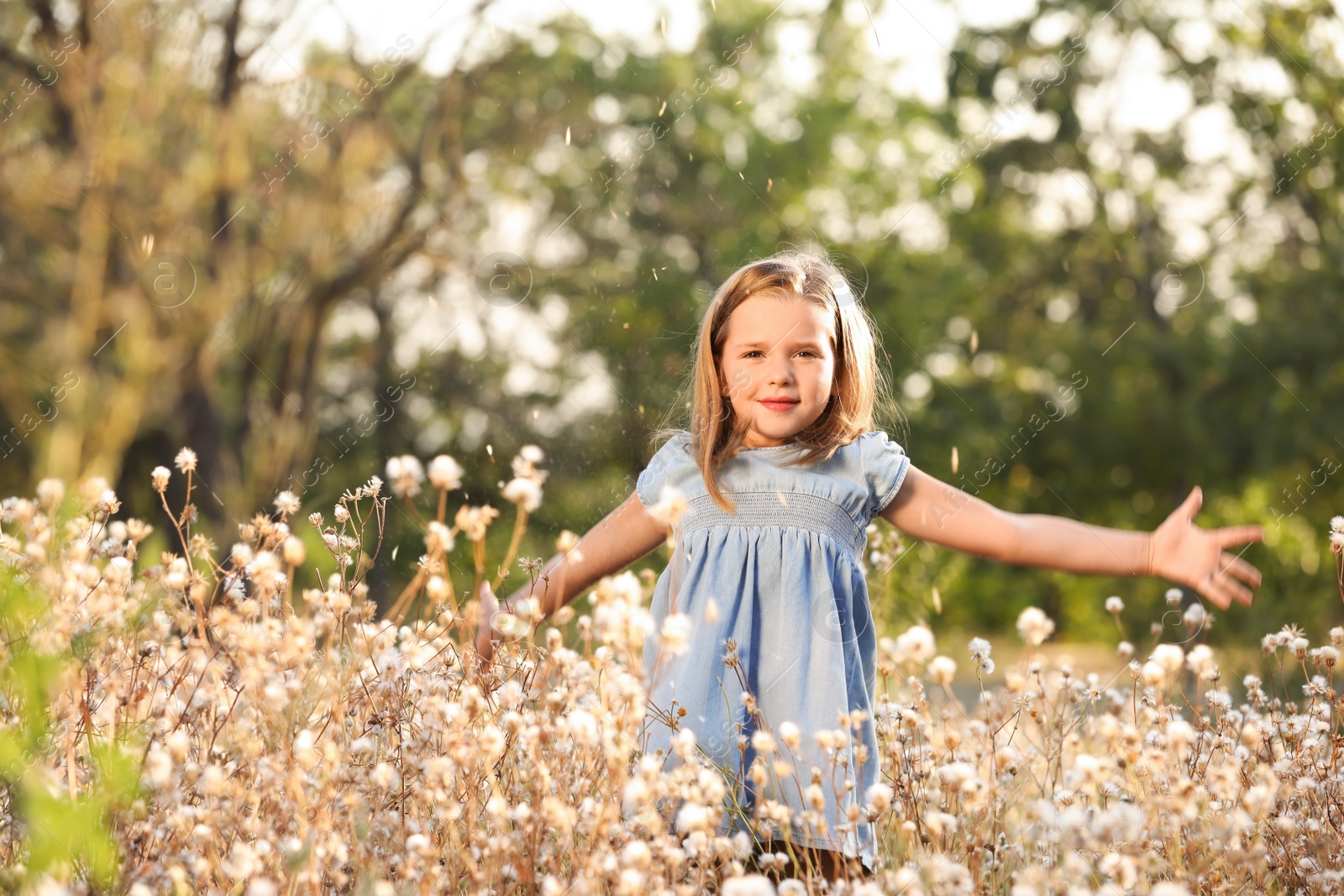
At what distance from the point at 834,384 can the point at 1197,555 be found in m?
0.91

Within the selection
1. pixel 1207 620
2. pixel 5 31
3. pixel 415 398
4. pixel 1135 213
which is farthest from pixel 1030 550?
pixel 415 398

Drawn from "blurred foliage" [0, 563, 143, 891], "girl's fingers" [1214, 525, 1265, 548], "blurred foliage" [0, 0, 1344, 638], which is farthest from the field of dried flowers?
"blurred foliage" [0, 0, 1344, 638]

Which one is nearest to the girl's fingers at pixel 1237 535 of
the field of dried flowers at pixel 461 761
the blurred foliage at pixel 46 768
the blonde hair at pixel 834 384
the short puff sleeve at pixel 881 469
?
the field of dried flowers at pixel 461 761

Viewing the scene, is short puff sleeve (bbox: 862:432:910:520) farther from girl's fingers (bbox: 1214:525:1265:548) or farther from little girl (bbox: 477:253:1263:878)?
girl's fingers (bbox: 1214:525:1265:548)

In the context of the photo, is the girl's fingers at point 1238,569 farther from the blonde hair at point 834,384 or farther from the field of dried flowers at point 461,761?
the blonde hair at point 834,384

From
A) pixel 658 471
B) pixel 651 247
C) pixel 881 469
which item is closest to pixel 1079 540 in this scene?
pixel 881 469

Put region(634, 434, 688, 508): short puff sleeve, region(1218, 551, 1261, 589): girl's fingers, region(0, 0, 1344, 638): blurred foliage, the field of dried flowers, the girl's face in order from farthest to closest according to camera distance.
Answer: region(0, 0, 1344, 638): blurred foliage
region(634, 434, 688, 508): short puff sleeve
the girl's face
region(1218, 551, 1261, 589): girl's fingers
the field of dried flowers

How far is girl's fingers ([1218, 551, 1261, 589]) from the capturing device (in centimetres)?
248

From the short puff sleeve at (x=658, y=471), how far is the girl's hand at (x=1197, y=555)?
1.11 metres

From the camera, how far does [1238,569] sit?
8.29ft

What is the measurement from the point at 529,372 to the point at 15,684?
13.8 m

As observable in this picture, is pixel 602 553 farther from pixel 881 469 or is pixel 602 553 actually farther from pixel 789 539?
pixel 881 469

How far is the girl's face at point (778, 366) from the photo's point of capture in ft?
9.15

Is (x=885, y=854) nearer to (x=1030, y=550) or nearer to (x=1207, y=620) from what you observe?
(x=1030, y=550)
